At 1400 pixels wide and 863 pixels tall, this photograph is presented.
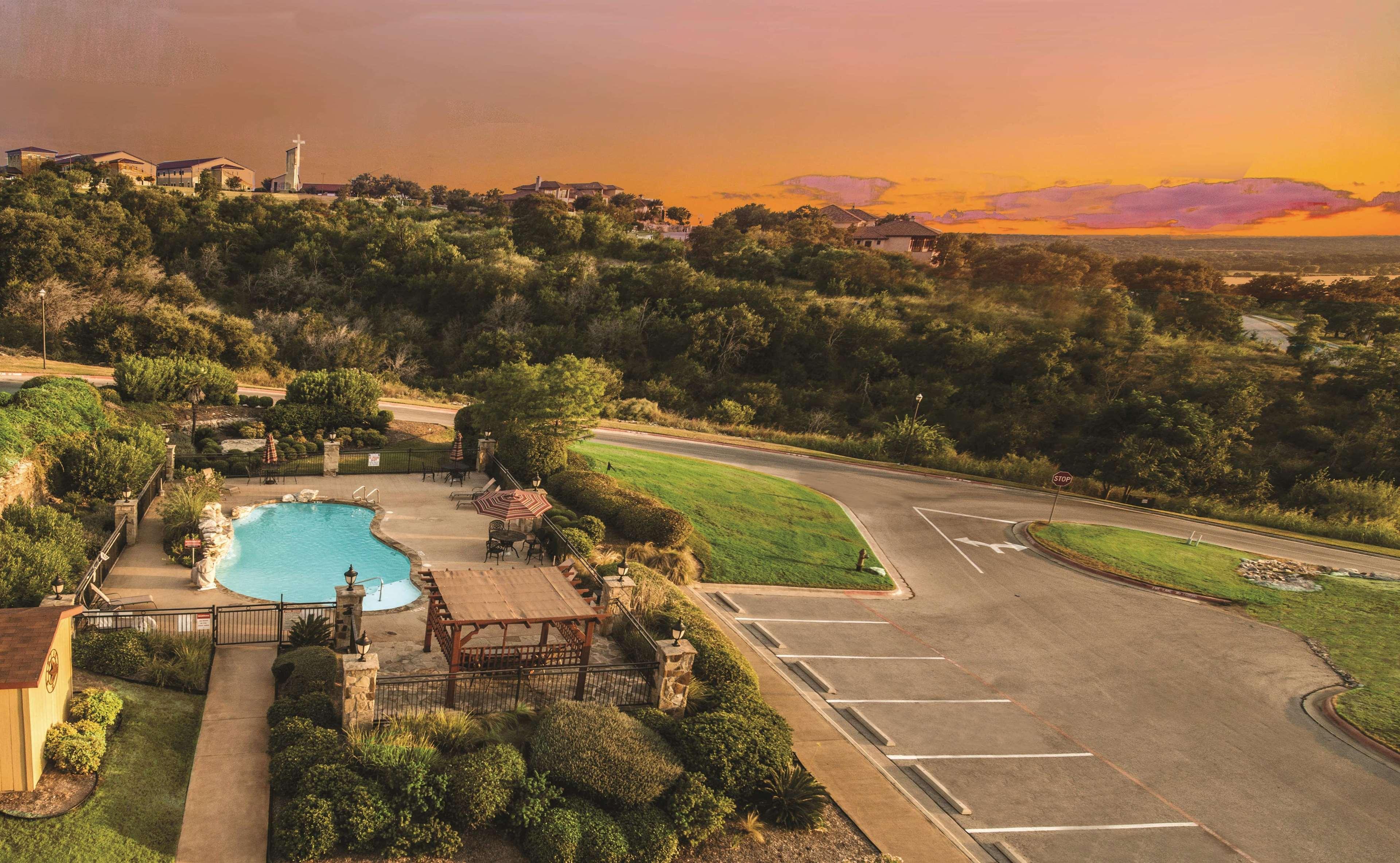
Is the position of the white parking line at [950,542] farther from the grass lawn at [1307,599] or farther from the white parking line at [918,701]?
the white parking line at [918,701]

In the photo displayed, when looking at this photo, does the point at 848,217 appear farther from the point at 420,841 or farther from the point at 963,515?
the point at 420,841

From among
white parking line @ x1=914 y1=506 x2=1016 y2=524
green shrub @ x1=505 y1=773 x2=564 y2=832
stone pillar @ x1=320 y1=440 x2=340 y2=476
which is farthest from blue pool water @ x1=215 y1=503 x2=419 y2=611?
white parking line @ x1=914 y1=506 x2=1016 y2=524

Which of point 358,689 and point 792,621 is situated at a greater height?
point 358,689

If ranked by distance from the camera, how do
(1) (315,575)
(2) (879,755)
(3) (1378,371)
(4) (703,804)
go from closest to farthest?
1. (4) (703,804)
2. (2) (879,755)
3. (1) (315,575)
4. (3) (1378,371)

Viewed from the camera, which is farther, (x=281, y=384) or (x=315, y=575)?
(x=281, y=384)

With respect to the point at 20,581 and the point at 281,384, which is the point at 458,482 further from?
the point at 281,384

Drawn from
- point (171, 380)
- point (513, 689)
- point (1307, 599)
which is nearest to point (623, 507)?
point (513, 689)

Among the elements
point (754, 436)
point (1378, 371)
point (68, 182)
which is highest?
point (68, 182)

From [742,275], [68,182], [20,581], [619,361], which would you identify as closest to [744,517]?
[20,581]
